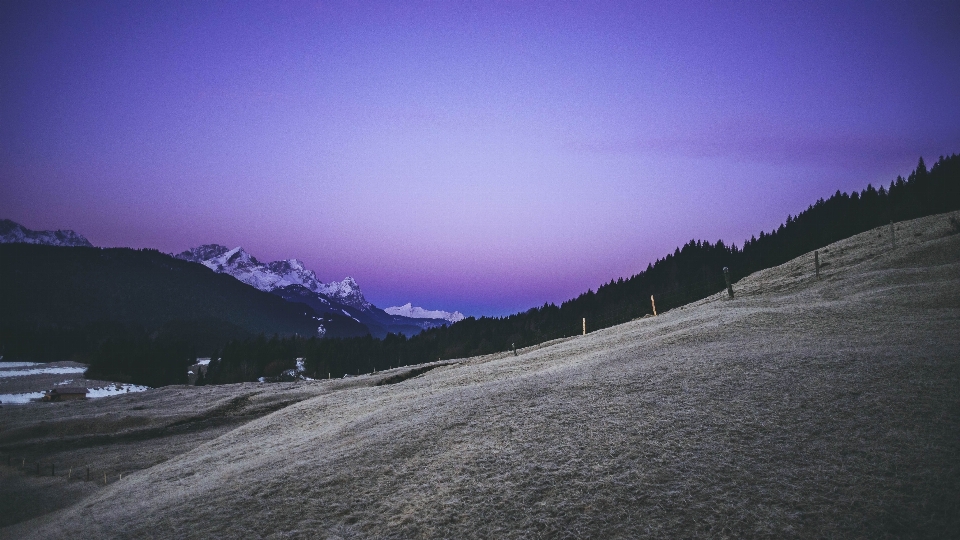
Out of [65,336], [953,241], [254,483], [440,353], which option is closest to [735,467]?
[254,483]

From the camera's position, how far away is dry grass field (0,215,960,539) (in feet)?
31.6

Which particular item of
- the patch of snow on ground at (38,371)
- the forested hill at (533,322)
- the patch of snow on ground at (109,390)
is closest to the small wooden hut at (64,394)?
the patch of snow on ground at (109,390)

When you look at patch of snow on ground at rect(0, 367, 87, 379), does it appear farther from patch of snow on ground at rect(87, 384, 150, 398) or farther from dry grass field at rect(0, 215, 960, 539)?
dry grass field at rect(0, 215, 960, 539)

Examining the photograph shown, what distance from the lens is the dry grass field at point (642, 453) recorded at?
9.62 metres

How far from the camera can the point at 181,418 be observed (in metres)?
48.3

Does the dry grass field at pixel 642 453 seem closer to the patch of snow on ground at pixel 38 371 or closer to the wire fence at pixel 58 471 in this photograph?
the wire fence at pixel 58 471

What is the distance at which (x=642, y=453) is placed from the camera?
12.4 m

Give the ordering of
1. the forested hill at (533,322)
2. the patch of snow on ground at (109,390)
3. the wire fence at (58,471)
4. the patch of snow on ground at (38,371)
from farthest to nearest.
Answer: the forested hill at (533,322), the patch of snow on ground at (38,371), the patch of snow on ground at (109,390), the wire fence at (58,471)

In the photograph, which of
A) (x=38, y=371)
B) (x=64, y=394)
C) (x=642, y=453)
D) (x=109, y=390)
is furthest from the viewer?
(x=38, y=371)

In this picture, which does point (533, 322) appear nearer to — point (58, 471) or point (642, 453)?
point (58, 471)

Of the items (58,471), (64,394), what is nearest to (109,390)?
(64,394)

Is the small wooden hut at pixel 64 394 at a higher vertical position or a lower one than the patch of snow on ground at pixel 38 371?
lower

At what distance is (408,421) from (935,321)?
83.4 feet

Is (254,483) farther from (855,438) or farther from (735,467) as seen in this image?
(855,438)
